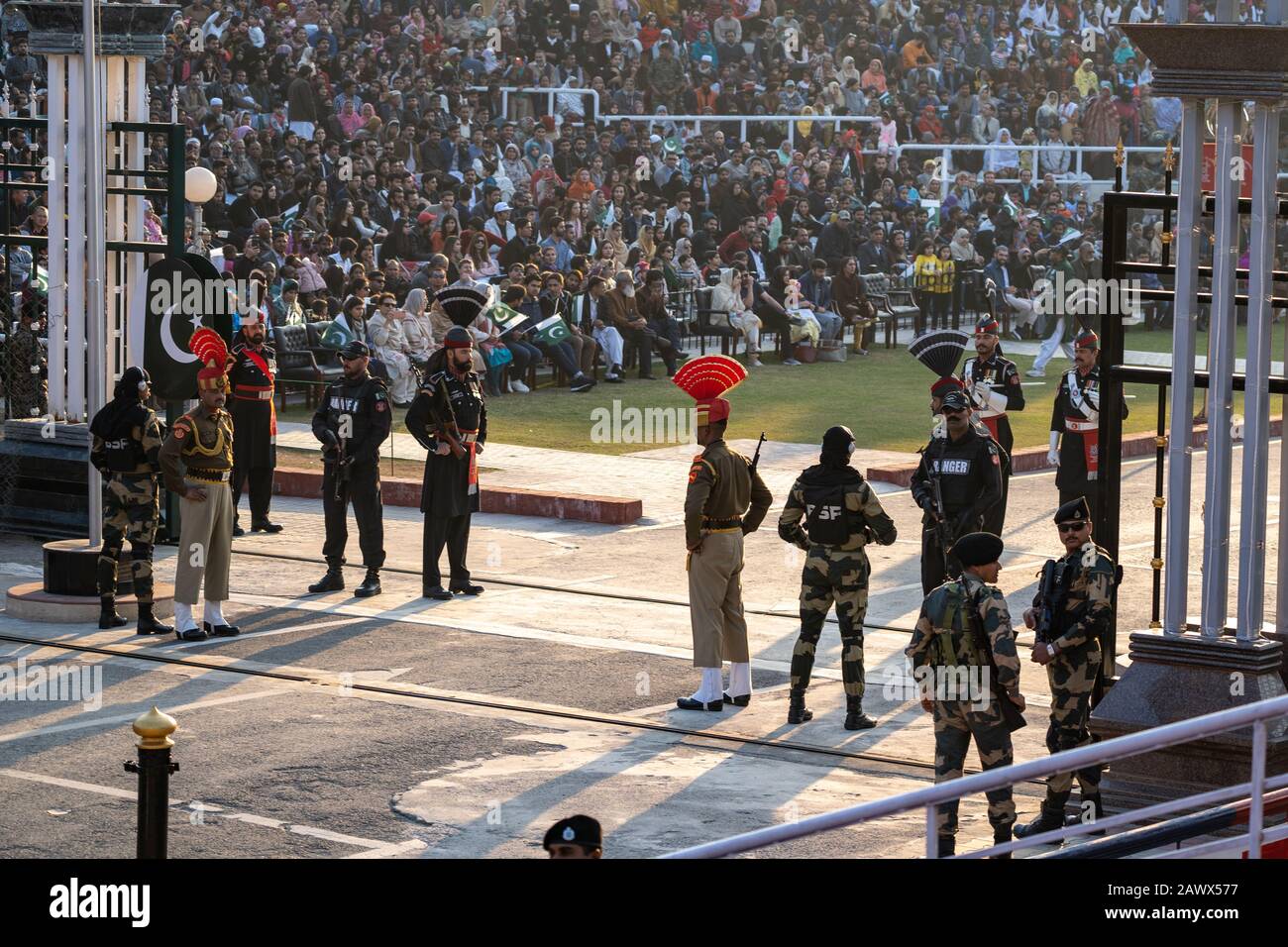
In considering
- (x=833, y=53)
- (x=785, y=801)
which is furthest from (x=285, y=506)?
(x=833, y=53)

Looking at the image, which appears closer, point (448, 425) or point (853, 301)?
point (448, 425)

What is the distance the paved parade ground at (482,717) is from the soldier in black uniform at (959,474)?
3.35 feet

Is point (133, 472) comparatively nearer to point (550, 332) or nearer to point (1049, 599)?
point (1049, 599)

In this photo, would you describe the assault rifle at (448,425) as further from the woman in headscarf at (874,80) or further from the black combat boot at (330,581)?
the woman in headscarf at (874,80)

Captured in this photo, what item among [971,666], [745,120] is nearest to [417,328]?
[745,120]

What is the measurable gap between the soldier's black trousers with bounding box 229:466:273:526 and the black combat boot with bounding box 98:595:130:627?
341cm

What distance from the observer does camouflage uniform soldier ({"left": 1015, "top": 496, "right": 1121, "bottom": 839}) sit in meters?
10.1

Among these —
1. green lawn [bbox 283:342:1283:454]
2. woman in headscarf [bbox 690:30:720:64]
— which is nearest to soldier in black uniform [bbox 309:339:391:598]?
green lawn [bbox 283:342:1283:454]

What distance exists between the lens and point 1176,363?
1023 cm

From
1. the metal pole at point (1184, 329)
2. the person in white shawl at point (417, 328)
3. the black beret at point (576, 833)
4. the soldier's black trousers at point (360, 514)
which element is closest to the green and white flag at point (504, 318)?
the person in white shawl at point (417, 328)

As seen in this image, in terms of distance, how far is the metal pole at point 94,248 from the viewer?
15281 mm

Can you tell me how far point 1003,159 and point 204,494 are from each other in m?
26.7

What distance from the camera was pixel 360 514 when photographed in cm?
1633

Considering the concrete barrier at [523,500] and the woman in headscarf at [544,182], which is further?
the woman in headscarf at [544,182]
